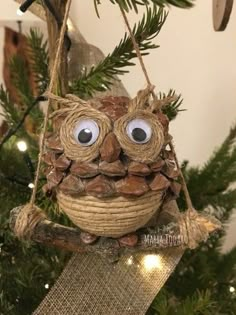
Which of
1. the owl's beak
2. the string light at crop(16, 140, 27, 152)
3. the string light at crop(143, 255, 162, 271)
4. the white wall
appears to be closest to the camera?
the owl's beak

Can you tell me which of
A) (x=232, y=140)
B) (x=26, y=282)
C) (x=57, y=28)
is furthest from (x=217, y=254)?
(x=57, y=28)

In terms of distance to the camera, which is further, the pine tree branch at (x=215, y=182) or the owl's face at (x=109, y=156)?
the pine tree branch at (x=215, y=182)

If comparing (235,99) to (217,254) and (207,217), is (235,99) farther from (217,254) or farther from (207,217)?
(207,217)

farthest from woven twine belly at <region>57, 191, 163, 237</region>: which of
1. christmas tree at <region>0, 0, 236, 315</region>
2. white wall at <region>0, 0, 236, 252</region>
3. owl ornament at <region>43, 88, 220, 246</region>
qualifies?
white wall at <region>0, 0, 236, 252</region>

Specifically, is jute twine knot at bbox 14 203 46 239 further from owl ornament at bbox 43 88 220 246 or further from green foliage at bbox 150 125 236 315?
green foliage at bbox 150 125 236 315

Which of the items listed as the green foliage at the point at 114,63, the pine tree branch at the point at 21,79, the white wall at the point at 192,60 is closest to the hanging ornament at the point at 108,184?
the green foliage at the point at 114,63

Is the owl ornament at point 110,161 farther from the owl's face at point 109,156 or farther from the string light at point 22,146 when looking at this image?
the string light at point 22,146
